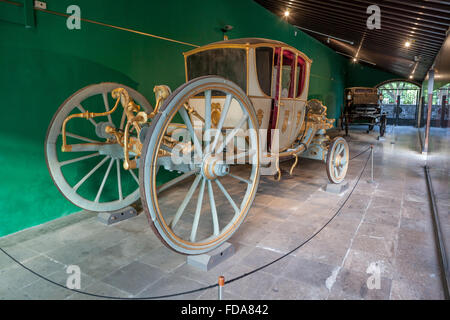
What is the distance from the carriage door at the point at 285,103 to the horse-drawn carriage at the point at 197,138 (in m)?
0.01

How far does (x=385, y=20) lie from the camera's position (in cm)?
643

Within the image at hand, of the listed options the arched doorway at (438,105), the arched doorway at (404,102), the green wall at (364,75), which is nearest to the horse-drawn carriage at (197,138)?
the arched doorway at (438,105)

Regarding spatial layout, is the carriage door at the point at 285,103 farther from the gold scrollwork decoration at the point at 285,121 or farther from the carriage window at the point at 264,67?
the carriage window at the point at 264,67

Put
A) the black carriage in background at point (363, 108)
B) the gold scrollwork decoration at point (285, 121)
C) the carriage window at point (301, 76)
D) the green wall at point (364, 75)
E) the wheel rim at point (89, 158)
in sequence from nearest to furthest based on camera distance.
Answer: the wheel rim at point (89, 158) < the gold scrollwork decoration at point (285, 121) < the carriage window at point (301, 76) < the black carriage in background at point (363, 108) < the green wall at point (364, 75)

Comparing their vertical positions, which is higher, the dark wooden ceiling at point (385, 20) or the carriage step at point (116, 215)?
the dark wooden ceiling at point (385, 20)

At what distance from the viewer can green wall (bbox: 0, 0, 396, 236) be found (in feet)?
10.5

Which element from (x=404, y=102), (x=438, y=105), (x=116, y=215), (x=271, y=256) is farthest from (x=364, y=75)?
(x=116, y=215)

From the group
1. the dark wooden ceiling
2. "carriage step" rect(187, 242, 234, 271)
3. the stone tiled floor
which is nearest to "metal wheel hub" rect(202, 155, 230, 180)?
"carriage step" rect(187, 242, 234, 271)

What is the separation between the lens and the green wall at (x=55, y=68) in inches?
126

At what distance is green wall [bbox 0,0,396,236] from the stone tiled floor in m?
0.44

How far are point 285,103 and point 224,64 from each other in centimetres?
105

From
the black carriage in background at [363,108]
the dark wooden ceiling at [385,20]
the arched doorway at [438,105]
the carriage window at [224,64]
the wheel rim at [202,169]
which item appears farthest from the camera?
the black carriage in background at [363,108]

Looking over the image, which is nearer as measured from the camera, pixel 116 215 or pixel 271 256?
pixel 271 256

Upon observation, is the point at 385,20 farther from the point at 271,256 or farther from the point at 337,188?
the point at 271,256
